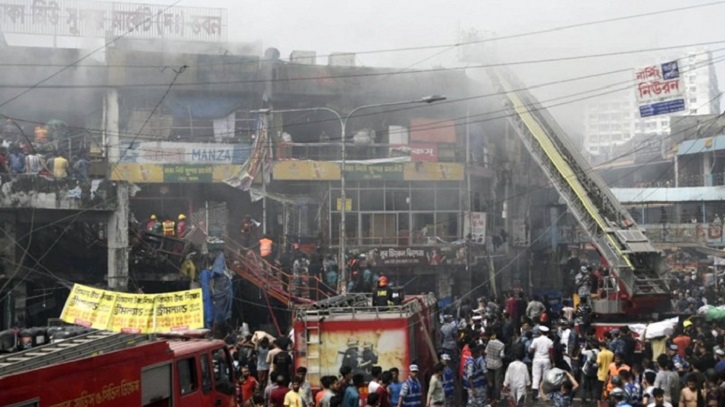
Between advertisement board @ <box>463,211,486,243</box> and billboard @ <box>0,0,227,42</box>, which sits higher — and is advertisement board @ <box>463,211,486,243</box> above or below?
below

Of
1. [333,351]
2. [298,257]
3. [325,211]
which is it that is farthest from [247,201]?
[333,351]

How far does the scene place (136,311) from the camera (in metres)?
15.3

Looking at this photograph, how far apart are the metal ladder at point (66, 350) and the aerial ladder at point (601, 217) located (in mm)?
15109

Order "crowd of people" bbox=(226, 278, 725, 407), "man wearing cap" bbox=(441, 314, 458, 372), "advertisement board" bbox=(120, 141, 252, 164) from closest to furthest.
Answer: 1. "crowd of people" bbox=(226, 278, 725, 407)
2. "man wearing cap" bbox=(441, 314, 458, 372)
3. "advertisement board" bbox=(120, 141, 252, 164)

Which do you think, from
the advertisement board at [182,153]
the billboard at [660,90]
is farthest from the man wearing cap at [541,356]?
the advertisement board at [182,153]

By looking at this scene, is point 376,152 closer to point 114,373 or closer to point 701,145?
point 701,145

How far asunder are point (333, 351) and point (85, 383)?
6637mm

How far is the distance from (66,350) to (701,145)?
152ft

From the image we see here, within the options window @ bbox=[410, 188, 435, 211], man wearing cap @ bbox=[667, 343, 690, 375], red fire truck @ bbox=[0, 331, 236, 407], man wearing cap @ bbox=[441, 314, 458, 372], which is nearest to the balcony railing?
window @ bbox=[410, 188, 435, 211]

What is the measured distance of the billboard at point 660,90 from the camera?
22719 mm

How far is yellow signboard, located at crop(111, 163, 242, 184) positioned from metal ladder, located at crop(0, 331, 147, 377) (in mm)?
23145

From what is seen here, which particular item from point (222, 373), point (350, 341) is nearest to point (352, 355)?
point (350, 341)

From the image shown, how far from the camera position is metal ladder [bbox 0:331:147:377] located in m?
7.78

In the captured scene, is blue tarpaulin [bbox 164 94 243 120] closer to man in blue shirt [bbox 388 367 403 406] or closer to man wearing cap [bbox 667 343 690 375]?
man in blue shirt [bbox 388 367 403 406]
